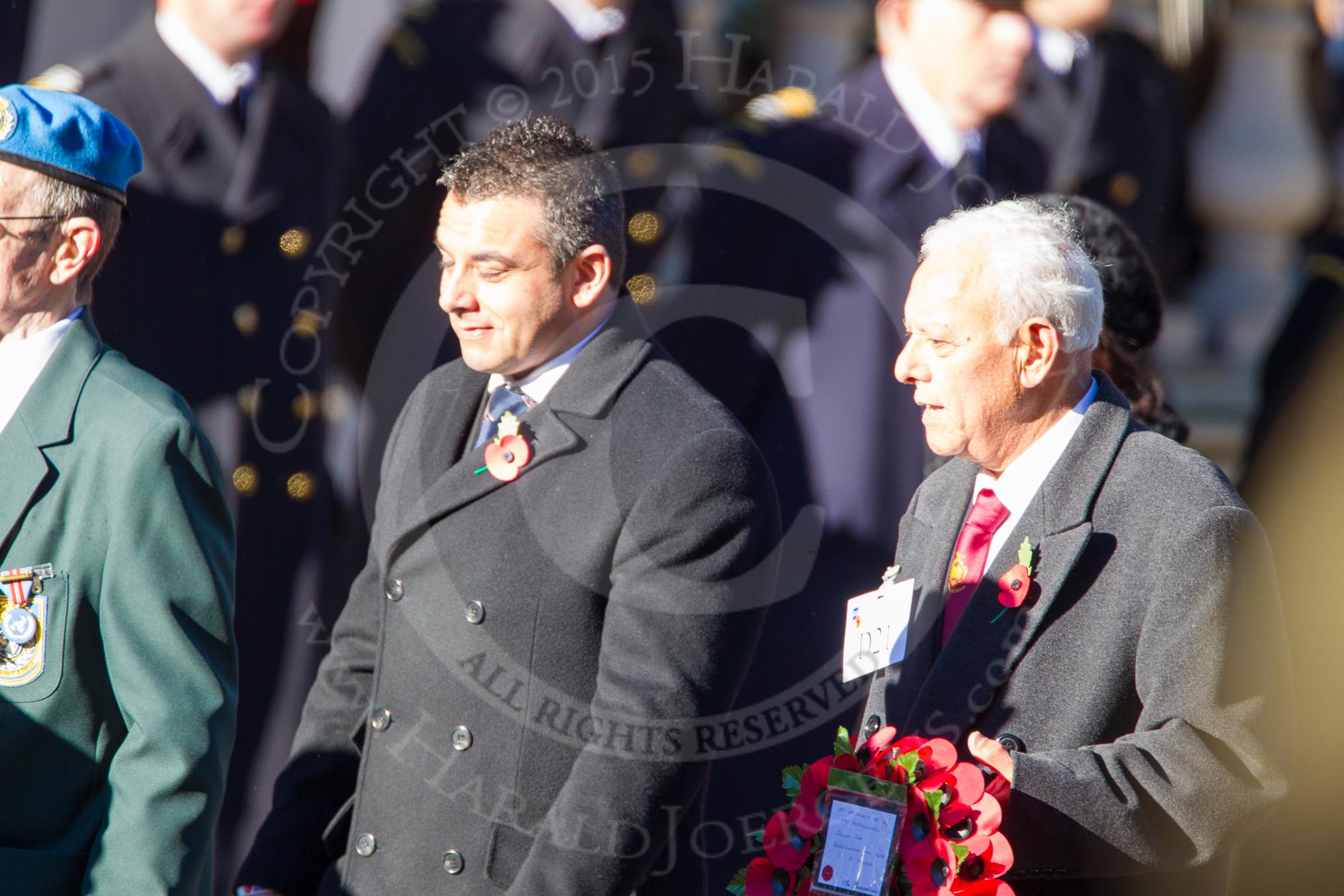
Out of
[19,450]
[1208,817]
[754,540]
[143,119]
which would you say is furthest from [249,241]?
[1208,817]

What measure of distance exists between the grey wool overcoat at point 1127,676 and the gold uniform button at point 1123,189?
1592 mm

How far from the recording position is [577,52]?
3.61 m

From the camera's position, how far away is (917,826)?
2150 millimetres

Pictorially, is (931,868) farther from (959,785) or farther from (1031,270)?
(1031,270)

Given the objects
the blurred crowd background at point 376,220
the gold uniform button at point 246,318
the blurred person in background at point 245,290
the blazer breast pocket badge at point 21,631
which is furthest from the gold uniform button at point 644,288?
the blazer breast pocket badge at point 21,631

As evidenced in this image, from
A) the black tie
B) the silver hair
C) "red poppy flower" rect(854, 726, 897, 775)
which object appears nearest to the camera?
"red poppy flower" rect(854, 726, 897, 775)

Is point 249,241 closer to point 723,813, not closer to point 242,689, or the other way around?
point 242,689

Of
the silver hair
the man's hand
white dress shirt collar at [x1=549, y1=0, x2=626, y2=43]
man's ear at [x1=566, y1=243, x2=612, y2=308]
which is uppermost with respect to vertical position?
white dress shirt collar at [x1=549, y1=0, x2=626, y2=43]

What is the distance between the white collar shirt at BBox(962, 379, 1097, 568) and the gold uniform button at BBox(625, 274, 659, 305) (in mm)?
1382

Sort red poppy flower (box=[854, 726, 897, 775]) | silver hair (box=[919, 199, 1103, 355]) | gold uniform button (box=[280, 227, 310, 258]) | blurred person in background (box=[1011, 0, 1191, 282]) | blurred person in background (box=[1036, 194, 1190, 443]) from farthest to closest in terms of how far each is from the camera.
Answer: blurred person in background (box=[1011, 0, 1191, 282]) → gold uniform button (box=[280, 227, 310, 258]) → blurred person in background (box=[1036, 194, 1190, 443]) → silver hair (box=[919, 199, 1103, 355]) → red poppy flower (box=[854, 726, 897, 775])

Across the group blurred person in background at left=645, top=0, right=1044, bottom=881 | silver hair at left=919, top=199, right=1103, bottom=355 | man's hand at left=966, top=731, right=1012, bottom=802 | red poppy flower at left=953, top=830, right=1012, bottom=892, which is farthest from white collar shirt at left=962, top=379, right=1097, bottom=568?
blurred person in background at left=645, top=0, right=1044, bottom=881

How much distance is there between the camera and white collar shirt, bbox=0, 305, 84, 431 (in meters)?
2.39

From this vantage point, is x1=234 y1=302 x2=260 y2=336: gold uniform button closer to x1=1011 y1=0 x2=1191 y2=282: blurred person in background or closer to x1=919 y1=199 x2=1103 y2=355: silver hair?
x1=919 y1=199 x2=1103 y2=355: silver hair

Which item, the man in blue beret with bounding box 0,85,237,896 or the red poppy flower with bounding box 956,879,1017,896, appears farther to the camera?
the man in blue beret with bounding box 0,85,237,896
